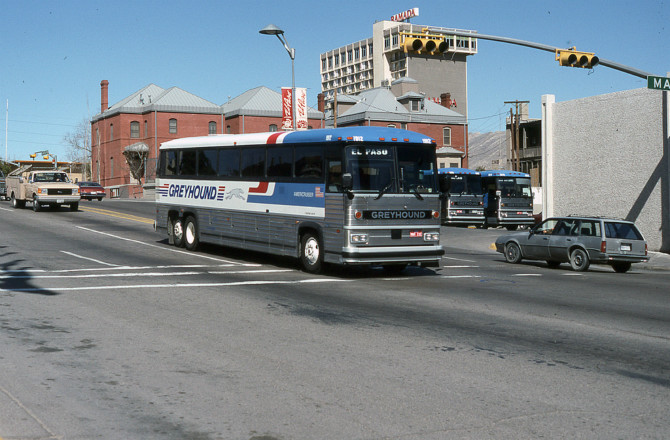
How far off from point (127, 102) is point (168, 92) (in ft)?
18.9

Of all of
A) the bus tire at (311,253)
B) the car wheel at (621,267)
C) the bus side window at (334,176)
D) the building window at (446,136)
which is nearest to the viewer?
the bus side window at (334,176)

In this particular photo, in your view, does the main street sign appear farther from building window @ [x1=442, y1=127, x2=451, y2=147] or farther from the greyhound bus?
building window @ [x1=442, y1=127, x2=451, y2=147]

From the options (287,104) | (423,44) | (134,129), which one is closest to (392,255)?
(423,44)

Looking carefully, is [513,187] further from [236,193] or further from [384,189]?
[384,189]

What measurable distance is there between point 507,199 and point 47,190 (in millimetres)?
24170

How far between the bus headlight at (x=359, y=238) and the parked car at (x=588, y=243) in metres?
7.11

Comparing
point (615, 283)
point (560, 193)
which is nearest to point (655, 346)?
point (615, 283)

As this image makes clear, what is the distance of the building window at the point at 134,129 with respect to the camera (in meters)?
86.6

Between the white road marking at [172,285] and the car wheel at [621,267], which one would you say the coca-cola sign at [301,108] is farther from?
the white road marking at [172,285]

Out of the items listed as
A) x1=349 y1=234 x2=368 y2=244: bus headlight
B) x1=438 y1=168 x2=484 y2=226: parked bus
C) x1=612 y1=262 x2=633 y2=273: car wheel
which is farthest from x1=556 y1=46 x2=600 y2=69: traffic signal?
x1=438 y1=168 x2=484 y2=226: parked bus

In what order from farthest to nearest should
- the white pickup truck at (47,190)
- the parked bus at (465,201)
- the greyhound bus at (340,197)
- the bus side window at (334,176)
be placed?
the parked bus at (465,201) → the white pickup truck at (47,190) → the bus side window at (334,176) → the greyhound bus at (340,197)

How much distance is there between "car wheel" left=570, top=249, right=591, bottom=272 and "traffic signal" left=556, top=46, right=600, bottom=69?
599cm

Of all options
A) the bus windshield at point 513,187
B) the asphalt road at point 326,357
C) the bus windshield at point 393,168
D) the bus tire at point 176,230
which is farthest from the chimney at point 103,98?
the bus windshield at point 393,168

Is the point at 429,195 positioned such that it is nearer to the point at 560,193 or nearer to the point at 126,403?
the point at 126,403
